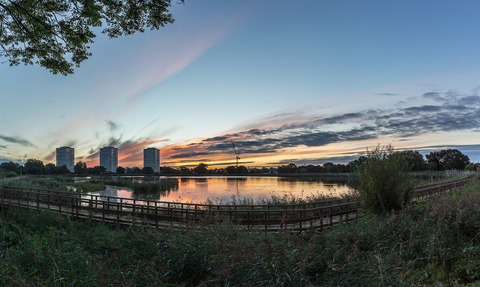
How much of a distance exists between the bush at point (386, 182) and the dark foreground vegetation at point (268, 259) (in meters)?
2.03

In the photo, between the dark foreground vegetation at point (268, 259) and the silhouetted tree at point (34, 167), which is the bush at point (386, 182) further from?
the silhouetted tree at point (34, 167)

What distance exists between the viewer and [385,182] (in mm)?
10820

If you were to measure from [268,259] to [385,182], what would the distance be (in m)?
7.90

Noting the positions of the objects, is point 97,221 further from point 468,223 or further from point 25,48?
point 468,223

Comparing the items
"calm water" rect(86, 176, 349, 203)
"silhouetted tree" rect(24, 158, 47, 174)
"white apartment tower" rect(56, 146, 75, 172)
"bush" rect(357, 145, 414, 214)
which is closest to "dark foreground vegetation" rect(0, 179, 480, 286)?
"bush" rect(357, 145, 414, 214)

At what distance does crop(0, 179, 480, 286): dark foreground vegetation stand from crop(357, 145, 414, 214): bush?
2034 mm

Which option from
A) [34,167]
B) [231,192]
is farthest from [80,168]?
[231,192]

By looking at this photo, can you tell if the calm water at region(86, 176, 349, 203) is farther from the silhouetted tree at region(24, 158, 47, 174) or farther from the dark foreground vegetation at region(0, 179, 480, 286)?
the silhouetted tree at region(24, 158, 47, 174)

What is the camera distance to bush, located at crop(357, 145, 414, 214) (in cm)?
1071

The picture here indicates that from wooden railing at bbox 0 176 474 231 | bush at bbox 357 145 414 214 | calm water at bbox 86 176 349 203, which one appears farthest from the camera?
calm water at bbox 86 176 349 203

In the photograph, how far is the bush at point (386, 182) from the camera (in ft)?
35.1

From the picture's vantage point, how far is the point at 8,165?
411 ft

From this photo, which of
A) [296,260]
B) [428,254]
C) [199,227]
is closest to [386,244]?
[428,254]

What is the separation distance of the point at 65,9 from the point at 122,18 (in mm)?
1978
